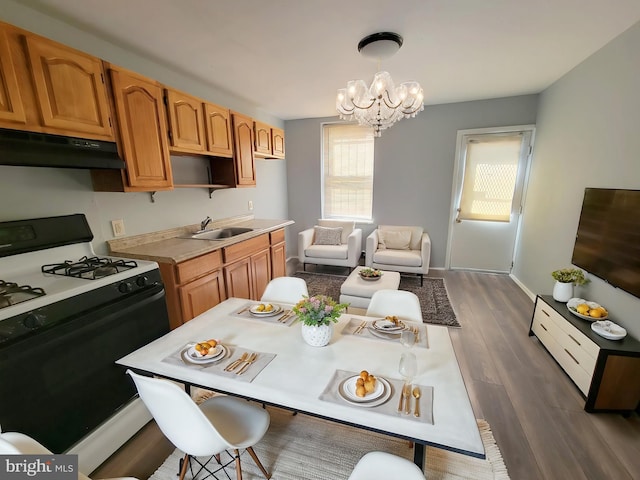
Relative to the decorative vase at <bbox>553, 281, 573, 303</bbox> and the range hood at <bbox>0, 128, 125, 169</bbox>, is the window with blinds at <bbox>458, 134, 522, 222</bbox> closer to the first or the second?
the decorative vase at <bbox>553, 281, 573, 303</bbox>

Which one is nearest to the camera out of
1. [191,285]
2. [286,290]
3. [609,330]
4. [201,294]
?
[609,330]

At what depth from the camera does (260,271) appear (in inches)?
123

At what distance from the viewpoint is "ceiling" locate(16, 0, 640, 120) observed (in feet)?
5.55

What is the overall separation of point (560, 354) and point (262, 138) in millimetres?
3580

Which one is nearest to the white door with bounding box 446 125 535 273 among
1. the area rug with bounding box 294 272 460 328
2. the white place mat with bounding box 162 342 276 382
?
the area rug with bounding box 294 272 460 328

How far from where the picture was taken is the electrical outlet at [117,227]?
2.11 metres

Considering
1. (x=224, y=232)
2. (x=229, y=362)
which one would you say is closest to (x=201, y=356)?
(x=229, y=362)

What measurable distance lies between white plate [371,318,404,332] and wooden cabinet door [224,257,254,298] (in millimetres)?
1612

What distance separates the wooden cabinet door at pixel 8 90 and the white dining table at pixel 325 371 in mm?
1271

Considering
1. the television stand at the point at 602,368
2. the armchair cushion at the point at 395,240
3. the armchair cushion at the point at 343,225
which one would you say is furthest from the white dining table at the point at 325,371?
the armchair cushion at the point at 343,225

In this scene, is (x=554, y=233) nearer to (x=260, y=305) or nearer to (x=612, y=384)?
(x=612, y=384)

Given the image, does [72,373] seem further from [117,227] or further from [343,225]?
[343,225]

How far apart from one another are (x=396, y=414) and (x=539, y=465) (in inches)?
47.4

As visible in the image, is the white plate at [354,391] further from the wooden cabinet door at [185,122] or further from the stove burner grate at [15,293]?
the wooden cabinet door at [185,122]
